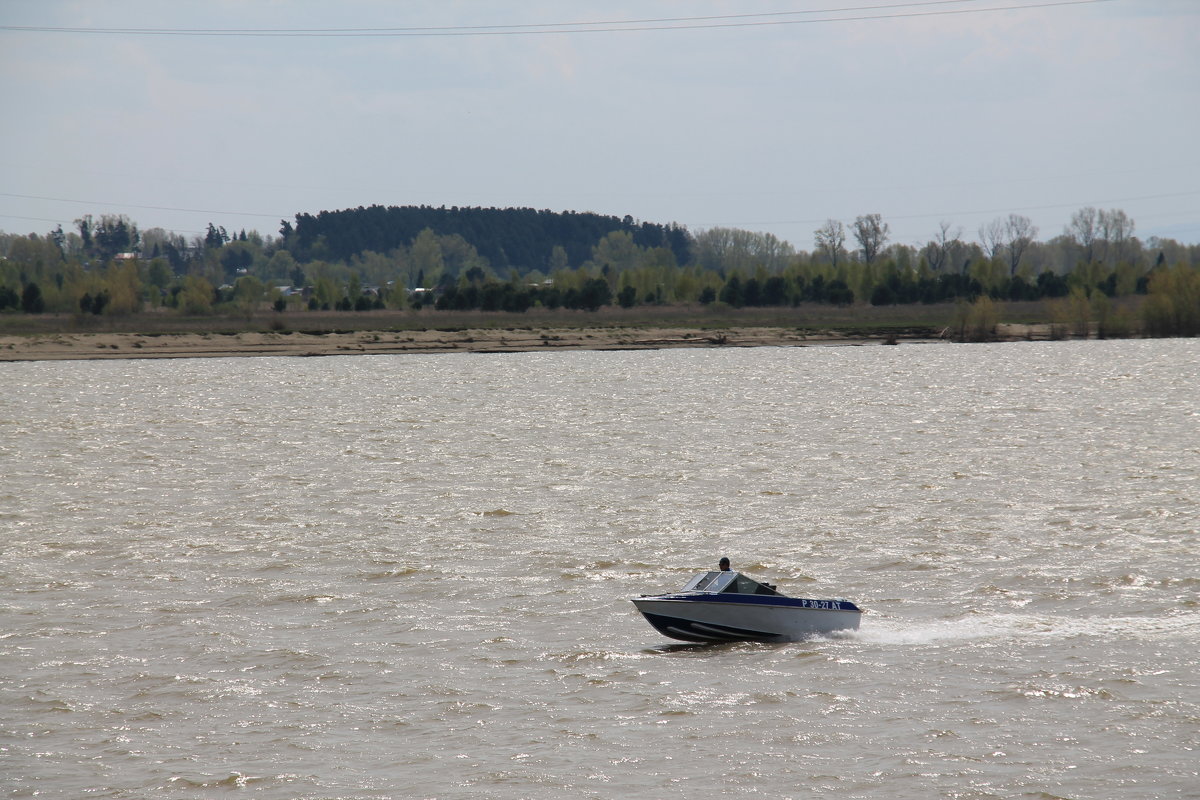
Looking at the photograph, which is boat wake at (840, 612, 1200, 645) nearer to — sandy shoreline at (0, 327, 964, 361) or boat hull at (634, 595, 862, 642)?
boat hull at (634, 595, 862, 642)

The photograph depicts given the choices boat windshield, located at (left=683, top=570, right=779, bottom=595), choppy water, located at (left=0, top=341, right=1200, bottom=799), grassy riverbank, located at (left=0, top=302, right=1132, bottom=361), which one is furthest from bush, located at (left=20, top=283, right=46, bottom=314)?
boat windshield, located at (left=683, top=570, right=779, bottom=595)

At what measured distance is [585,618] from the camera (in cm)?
2756

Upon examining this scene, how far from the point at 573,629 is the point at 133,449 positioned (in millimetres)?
45023

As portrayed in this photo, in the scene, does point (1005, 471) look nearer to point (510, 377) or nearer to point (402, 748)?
point (402, 748)

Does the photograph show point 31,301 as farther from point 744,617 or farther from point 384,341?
point 744,617


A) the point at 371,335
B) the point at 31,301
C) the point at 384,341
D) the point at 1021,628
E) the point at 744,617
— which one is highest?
the point at 31,301

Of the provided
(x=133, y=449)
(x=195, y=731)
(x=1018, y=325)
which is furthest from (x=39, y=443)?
(x=1018, y=325)

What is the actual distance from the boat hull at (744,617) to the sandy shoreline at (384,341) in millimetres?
133250

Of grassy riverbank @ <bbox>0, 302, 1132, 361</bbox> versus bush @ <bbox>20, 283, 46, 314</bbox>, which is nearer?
grassy riverbank @ <bbox>0, 302, 1132, 361</bbox>

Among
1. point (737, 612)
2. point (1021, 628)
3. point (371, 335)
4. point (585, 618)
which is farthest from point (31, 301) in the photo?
point (1021, 628)

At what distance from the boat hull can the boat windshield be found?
0.16 meters

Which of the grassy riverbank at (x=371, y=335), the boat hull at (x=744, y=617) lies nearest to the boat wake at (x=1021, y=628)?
the boat hull at (x=744, y=617)

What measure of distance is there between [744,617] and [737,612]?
0.22 m

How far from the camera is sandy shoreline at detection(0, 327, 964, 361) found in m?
154
